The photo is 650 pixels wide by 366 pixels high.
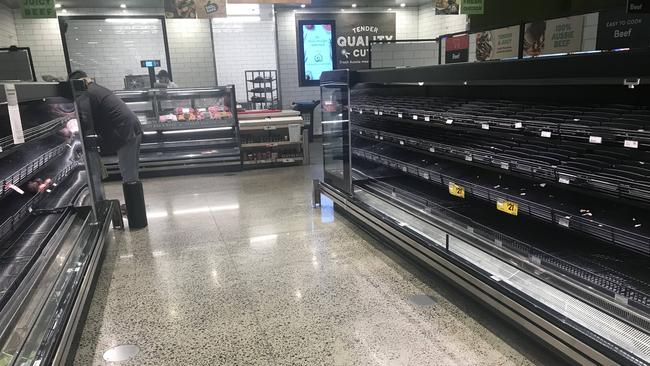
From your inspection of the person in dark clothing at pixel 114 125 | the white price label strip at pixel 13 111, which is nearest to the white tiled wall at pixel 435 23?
the person in dark clothing at pixel 114 125

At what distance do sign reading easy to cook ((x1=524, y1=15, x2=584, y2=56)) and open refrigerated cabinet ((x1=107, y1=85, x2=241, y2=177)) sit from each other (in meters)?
4.92

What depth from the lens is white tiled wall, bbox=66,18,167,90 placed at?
10211 mm

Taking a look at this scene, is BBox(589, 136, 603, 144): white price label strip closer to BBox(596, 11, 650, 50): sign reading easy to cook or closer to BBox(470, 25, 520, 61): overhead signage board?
BBox(596, 11, 650, 50): sign reading easy to cook

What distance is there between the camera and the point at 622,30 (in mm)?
5500

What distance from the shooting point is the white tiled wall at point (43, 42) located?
9828 mm

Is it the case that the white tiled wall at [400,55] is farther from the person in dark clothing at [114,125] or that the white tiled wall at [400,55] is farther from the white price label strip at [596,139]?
the white price label strip at [596,139]

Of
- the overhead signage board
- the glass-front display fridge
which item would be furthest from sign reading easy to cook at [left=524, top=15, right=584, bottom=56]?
the glass-front display fridge

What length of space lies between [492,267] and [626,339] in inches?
35.2

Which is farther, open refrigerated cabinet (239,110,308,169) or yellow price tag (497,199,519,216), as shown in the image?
open refrigerated cabinet (239,110,308,169)

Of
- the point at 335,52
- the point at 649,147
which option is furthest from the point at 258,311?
the point at 335,52

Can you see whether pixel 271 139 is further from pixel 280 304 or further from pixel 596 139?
pixel 596 139

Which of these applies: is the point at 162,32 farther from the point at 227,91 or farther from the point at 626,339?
the point at 626,339

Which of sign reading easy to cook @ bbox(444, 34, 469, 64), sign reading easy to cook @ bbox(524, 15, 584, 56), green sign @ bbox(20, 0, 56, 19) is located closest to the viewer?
green sign @ bbox(20, 0, 56, 19)

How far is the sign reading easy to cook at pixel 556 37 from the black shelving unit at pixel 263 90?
6.12m
